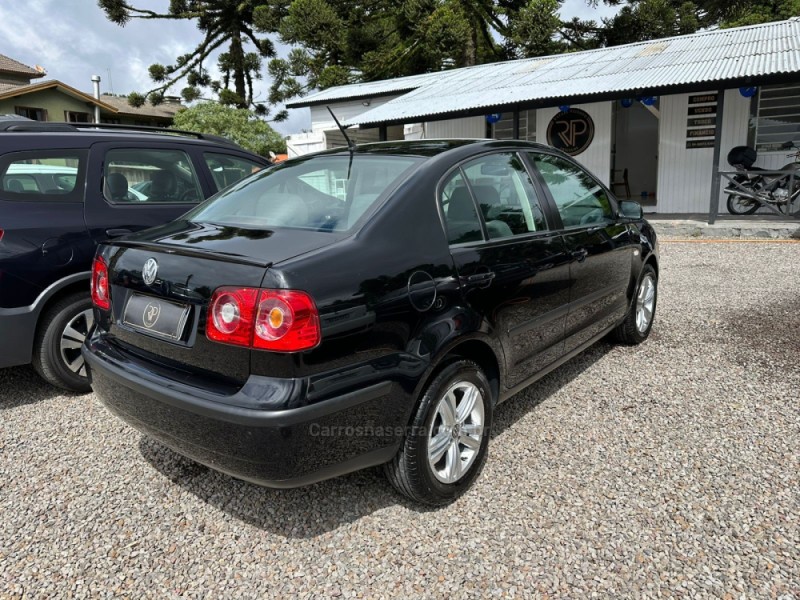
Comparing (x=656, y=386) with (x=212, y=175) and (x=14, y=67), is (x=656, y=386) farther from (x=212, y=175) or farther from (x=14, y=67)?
(x=14, y=67)

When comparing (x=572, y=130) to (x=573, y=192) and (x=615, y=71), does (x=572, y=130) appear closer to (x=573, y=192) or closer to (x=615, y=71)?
(x=615, y=71)

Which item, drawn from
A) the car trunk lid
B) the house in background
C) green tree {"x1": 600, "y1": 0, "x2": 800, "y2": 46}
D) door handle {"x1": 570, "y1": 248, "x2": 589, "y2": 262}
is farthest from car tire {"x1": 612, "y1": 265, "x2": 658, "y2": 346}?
the house in background

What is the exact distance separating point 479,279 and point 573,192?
1422 mm

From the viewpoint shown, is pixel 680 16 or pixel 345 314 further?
pixel 680 16

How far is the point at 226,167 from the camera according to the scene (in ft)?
16.4

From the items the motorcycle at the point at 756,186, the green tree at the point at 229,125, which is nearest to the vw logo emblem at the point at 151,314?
the motorcycle at the point at 756,186

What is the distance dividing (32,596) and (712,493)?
9.09 feet

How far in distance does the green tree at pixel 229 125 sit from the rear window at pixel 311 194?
22.1 m

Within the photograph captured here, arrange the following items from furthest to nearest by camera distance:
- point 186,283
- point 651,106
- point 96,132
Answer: point 651,106, point 96,132, point 186,283

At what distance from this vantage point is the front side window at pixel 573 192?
351cm

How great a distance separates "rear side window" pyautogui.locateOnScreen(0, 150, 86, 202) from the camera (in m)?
3.64

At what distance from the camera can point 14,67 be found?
116ft

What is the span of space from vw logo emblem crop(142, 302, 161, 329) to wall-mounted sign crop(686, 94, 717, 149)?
1389cm

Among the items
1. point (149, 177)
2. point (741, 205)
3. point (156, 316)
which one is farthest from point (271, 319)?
point (741, 205)
